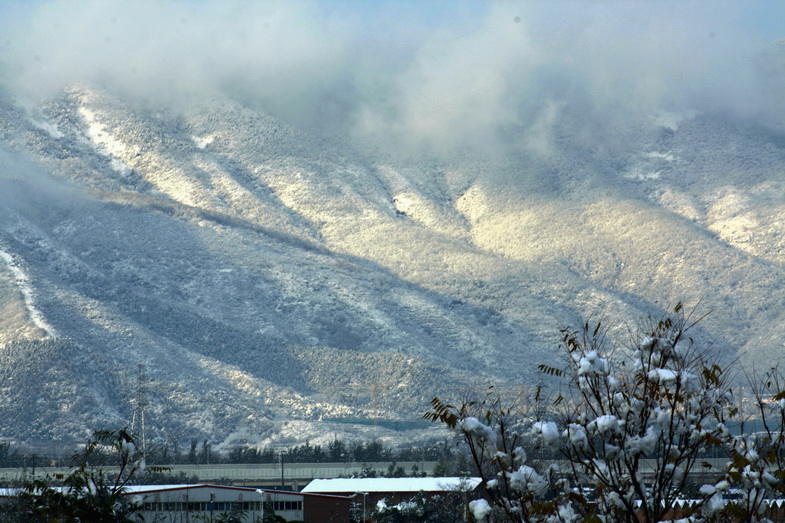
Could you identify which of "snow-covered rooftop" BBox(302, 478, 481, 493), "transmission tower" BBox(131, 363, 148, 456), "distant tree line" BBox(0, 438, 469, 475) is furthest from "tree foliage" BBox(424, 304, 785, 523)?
"transmission tower" BBox(131, 363, 148, 456)

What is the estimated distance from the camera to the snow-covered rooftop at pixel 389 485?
2155 inches

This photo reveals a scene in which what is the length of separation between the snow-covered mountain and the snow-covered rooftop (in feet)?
130

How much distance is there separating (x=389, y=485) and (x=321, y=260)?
91125 millimetres

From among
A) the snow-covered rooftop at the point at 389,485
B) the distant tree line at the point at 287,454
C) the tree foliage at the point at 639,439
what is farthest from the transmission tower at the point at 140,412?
the tree foliage at the point at 639,439

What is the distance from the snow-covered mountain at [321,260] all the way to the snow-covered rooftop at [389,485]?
39.7 m

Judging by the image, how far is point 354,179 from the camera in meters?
177

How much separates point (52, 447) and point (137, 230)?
6132 centimetres

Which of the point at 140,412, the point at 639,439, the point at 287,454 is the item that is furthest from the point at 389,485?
the point at 639,439

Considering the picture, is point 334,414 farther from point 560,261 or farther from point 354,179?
point 354,179

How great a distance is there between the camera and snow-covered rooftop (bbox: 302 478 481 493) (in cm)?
5473

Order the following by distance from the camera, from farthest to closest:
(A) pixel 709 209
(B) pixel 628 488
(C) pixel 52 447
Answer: (A) pixel 709 209 < (C) pixel 52 447 < (B) pixel 628 488

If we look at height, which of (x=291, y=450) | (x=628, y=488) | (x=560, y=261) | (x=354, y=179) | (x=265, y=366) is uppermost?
(x=354, y=179)

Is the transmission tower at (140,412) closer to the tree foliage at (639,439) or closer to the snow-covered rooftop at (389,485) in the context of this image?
the snow-covered rooftop at (389,485)

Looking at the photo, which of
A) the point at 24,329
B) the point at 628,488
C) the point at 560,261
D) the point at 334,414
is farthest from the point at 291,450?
the point at 628,488
